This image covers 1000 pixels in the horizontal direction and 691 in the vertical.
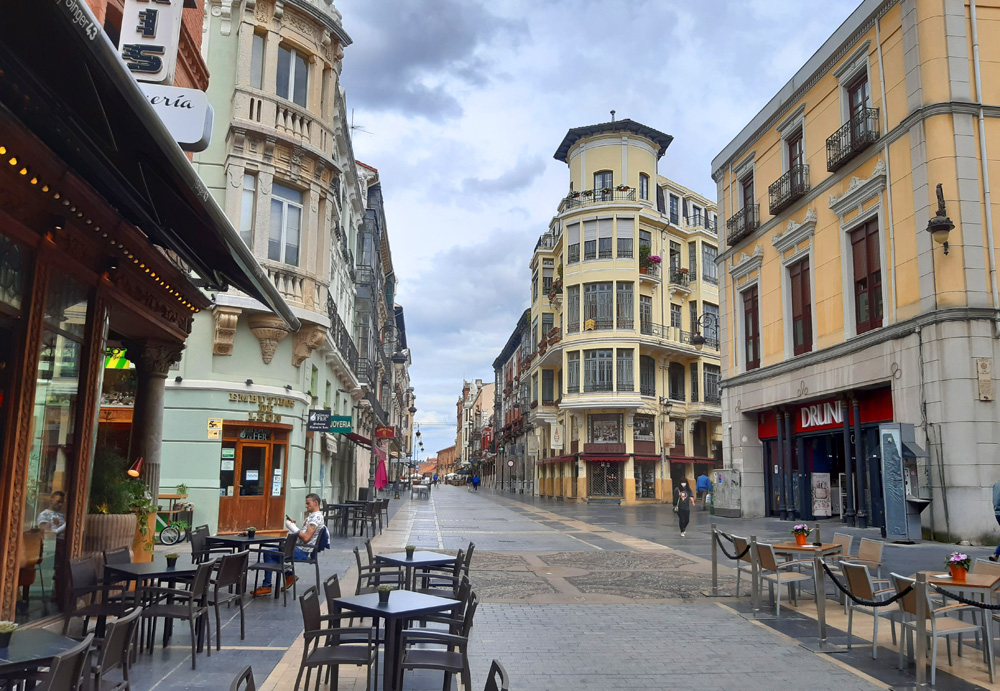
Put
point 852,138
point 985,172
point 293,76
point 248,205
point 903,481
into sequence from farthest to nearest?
point 293,76, point 248,205, point 852,138, point 985,172, point 903,481

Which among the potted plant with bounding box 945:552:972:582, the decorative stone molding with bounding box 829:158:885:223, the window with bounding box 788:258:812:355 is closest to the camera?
the potted plant with bounding box 945:552:972:582

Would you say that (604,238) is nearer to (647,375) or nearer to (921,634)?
(647,375)

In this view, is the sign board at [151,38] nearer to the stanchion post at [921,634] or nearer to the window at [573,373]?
the stanchion post at [921,634]

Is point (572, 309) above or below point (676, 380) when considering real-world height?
above

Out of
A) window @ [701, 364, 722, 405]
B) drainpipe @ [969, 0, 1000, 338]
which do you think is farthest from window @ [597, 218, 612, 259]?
drainpipe @ [969, 0, 1000, 338]

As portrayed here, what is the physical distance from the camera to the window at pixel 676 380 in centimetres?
4653

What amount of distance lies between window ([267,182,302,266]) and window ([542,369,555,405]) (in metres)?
34.2

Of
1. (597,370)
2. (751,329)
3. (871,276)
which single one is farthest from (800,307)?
(597,370)

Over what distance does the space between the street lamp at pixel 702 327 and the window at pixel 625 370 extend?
4.80 m

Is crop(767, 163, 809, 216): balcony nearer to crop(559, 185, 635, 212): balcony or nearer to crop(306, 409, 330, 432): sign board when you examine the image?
crop(306, 409, 330, 432): sign board

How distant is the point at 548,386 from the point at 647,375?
401 inches

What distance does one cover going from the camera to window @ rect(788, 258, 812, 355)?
22188 millimetres

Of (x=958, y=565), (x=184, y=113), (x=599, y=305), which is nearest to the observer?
(x=958, y=565)

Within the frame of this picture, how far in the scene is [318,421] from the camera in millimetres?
21125
